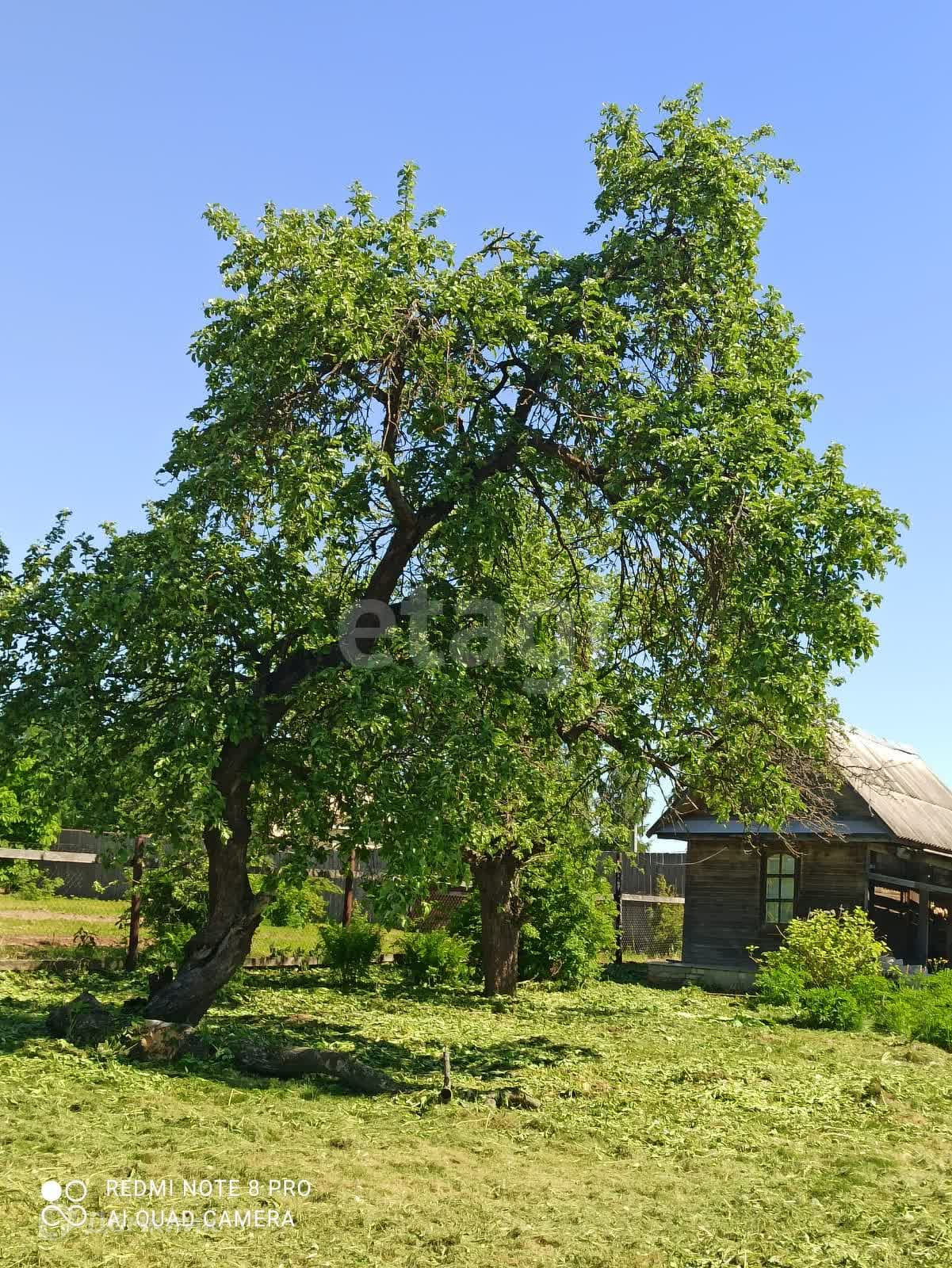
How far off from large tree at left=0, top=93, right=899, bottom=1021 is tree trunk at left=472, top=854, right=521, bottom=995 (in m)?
6.00

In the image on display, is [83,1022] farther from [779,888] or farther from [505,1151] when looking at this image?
[779,888]

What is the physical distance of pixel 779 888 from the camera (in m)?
26.0

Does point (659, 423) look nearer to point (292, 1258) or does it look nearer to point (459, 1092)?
point (459, 1092)

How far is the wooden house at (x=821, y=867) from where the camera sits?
24422mm

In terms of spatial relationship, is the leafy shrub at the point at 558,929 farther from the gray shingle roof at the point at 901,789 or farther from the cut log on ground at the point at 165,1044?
the cut log on ground at the point at 165,1044

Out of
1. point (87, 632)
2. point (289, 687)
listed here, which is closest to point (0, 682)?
point (87, 632)

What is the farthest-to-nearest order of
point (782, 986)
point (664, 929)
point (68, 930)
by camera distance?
point (664, 929) < point (68, 930) < point (782, 986)

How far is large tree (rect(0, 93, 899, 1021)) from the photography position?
470 inches

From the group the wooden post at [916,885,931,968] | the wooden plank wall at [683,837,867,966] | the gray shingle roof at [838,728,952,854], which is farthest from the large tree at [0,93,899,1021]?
the wooden post at [916,885,931,968]

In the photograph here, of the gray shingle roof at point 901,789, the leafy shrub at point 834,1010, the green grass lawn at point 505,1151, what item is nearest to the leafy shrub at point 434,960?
the green grass lawn at point 505,1151

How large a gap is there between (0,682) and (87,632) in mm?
1288

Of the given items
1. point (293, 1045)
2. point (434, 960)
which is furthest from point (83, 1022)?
point (434, 960)

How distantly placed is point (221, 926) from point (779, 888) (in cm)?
1613

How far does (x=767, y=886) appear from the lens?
2614cm
